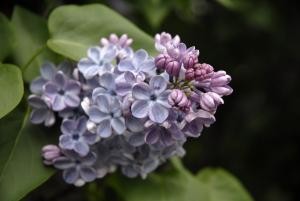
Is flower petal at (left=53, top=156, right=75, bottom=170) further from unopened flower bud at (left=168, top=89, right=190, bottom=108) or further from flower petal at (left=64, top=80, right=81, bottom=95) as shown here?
unopened flower bud at (left=168, top=89, right=190, bottom=108)

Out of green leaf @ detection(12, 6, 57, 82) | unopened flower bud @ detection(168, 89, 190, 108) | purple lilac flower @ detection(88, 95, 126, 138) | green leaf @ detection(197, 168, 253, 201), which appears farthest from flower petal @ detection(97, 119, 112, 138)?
green leaf @ detection(197, 168, 253, 201)

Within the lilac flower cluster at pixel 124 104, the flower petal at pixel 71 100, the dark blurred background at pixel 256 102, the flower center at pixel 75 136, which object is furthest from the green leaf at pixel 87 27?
the dark blurred background at pixel 256 102

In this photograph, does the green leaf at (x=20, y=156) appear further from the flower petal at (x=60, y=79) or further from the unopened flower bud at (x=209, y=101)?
the unopened flower bud at (x=209, y=101)

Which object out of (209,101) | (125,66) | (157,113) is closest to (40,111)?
(125,66)

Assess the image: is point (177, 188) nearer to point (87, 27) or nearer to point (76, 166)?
point (76, 166)

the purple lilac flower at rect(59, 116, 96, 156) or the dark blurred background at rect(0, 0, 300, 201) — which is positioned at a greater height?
the purple lilac flower at rect(59, 116, 96, 156)

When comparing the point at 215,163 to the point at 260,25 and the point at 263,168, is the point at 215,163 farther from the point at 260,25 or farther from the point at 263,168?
the point at 260,25

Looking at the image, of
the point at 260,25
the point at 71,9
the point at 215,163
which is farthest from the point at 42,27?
the point at 215,163
